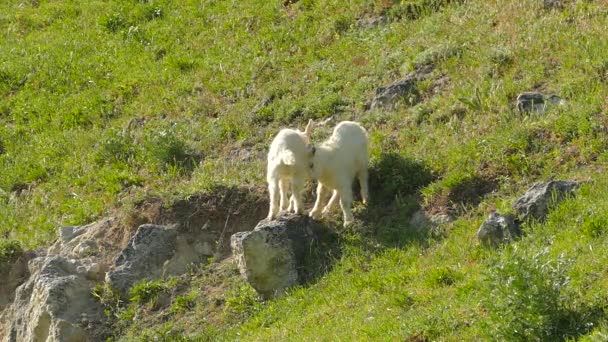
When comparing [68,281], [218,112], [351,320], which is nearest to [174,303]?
[68,281]

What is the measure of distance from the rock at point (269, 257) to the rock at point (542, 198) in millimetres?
2590

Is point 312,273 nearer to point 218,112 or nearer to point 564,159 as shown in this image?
point 564,159

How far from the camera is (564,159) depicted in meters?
12.4

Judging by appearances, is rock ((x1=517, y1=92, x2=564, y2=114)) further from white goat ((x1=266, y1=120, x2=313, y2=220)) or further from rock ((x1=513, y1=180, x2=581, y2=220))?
white goat ((x1=266, y1=120, x2=313, y2=220))

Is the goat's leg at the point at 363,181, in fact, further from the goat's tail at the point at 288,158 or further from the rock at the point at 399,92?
the rock at the point at 399,92

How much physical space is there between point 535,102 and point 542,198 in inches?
111

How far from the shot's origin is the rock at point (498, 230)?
10906 mm

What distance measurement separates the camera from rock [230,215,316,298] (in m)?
11.9

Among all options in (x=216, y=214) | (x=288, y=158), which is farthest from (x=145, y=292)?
(x=288, y=158)

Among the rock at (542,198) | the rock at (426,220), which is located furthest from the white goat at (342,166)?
the rock at (542,198)

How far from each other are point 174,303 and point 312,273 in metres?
1.81

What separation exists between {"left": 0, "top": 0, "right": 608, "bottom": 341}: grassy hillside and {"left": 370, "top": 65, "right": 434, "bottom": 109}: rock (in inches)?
4.9

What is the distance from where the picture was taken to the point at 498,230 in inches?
432

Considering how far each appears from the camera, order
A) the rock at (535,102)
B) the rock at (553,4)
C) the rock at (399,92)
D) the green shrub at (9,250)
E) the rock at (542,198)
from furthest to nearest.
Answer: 1. the rock at (553,4)
2. the rock at (399,92)
3. the green shrub at (9,250)
4. the rock at (535,102)
5. the rock at (542,198)
